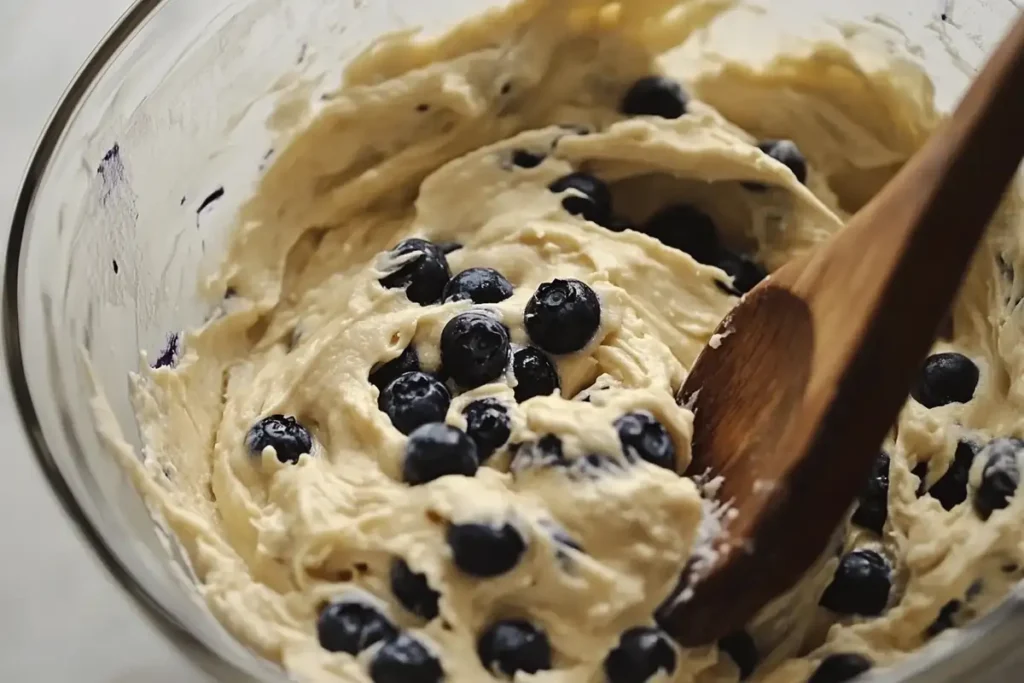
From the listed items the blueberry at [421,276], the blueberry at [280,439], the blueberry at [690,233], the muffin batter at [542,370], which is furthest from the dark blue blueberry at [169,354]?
the blueberry at [690,233]

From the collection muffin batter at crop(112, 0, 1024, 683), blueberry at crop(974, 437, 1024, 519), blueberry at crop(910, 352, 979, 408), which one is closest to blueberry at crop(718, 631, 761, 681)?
muffin batter at crop(112, 0, 1024, 683)

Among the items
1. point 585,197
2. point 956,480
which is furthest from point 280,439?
point 956,480

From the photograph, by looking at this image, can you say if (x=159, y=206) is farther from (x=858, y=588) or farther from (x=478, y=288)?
(x=858, y=588)

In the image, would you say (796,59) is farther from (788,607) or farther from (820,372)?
(788,607)

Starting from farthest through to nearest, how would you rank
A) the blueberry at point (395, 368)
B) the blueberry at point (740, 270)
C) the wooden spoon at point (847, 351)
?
the blueberry at point (740, 270) → the blueberry at point (395, 368) → the wooden spoon at point (847, 351)

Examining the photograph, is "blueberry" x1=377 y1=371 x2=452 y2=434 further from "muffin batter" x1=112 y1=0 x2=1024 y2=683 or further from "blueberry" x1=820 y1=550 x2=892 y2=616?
"blueberry" x1=820 y1=550 x2=892 y2=616

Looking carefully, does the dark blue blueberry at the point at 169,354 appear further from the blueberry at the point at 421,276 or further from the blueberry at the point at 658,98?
the blueberry at the point at 658,98

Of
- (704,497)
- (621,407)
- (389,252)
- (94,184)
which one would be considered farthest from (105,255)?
(704,497)

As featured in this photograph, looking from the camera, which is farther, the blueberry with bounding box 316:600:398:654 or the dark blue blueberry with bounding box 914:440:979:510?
the dark blue blueberry with bounding box 914:440:979:510
